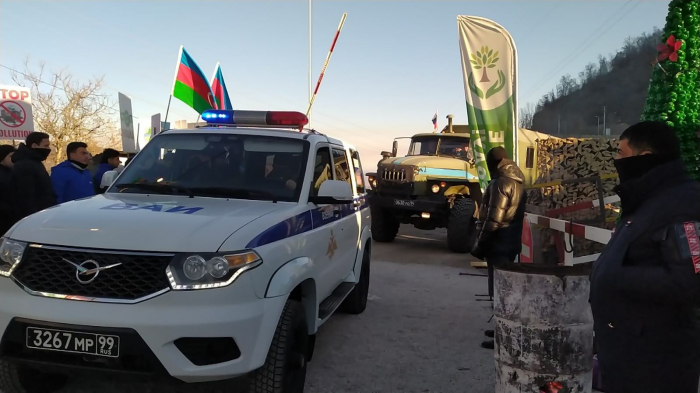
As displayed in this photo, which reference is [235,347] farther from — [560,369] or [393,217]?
[393,217]

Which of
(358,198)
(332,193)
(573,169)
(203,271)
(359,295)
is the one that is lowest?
(359,295)

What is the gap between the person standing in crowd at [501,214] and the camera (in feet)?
16.8

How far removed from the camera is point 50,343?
274cm

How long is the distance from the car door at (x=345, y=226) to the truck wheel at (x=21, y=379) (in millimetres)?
2284

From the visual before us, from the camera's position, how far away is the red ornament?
4520 mm

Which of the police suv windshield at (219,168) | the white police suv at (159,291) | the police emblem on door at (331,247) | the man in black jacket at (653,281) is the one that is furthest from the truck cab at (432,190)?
the man in black jacket at (653,281)

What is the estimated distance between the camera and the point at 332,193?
3812 millimetres

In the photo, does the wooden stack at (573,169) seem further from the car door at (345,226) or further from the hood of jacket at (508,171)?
the car door at (345,226)

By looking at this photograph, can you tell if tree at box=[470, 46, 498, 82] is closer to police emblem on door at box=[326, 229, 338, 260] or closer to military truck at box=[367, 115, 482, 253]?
military truck at box=[367, 115, 482, 253]

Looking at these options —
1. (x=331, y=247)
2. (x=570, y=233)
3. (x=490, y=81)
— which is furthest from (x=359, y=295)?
(x=490, y=81)

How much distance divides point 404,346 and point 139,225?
2837mm

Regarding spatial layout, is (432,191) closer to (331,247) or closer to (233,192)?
(331,247)

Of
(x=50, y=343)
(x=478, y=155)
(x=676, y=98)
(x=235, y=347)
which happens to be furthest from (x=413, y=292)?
(x=50, y=343)

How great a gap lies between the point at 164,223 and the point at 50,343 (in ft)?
2.67
